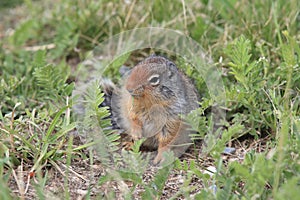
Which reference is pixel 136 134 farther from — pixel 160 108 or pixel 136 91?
pixel 136 91

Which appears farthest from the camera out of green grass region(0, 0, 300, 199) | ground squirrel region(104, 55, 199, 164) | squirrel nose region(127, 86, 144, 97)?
ground squirrel region(104, 55, 199, 164)

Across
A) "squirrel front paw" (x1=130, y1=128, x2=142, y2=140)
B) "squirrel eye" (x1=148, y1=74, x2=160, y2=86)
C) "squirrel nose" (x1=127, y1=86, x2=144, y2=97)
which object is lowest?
"squirrel front paw" (x1=130, y1=128, x2=142, y2=140)

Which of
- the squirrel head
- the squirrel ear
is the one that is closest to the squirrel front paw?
the squirrel head

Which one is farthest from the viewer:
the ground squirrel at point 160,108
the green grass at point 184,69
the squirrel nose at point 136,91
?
the ground squirrel at point 160,108

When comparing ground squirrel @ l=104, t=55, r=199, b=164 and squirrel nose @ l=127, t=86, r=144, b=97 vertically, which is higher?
squirrel nose @ l=127, t=86, r=144, b=97

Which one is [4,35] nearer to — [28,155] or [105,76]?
[105,76]

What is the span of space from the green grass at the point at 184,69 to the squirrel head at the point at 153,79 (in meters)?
0.26

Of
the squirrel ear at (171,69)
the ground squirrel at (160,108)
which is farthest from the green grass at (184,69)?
the squirrel ear at (171,69)

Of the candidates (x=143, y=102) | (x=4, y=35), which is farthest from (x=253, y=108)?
(x=4, y=35)

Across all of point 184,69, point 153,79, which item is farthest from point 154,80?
point 184,69

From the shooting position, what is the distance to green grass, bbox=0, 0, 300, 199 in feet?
11.1

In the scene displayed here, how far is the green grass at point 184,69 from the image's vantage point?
337cm

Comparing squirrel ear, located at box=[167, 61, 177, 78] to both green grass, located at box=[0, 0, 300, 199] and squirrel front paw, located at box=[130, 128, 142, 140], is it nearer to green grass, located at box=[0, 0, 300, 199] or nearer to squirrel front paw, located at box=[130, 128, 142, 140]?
green grass, located at box=[0, 0, 300, 199]

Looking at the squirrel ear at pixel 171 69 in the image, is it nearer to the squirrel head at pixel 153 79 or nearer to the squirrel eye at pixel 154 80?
the squirrel head at pixel 153 79
